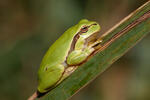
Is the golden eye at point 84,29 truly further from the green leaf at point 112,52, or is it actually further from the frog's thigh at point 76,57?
the green leaf at point 112,52

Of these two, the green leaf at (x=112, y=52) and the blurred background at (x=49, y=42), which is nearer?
the green leaf at (x=112, y=52)

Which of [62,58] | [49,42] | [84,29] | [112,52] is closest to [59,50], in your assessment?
[62,58]

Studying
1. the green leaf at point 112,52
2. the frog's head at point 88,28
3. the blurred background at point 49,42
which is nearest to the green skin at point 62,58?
the frog's head at point 88,28

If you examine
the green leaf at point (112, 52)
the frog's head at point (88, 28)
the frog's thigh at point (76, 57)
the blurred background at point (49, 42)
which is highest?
the green leaf at point (112, 52)

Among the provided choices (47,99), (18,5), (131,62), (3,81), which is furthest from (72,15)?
(47,99)

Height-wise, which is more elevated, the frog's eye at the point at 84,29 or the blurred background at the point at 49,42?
the frog's eye at the point at 84,29

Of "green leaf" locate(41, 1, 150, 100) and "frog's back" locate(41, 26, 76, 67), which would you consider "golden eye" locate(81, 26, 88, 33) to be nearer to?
"frog's back" locate(41, 26, 76, 67)

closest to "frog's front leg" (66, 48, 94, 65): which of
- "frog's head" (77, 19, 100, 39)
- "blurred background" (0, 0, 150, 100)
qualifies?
"frog's head" (77, 19, 100, 39)
